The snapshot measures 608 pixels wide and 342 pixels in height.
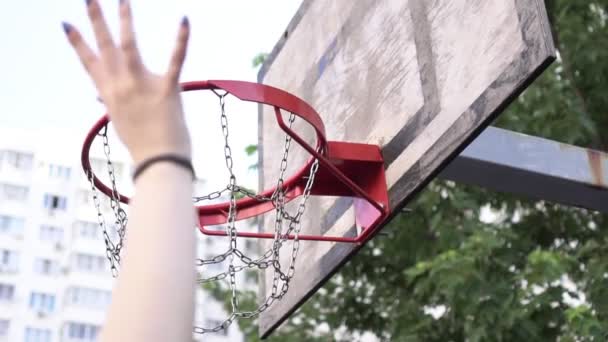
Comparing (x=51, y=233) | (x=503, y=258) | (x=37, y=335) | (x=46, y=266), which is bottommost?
(x=503, y=258)

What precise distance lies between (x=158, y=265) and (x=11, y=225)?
33.2 m

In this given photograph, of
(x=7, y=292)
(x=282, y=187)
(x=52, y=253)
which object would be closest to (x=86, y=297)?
(x=52, y=253)

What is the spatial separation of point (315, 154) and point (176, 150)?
2.14 m

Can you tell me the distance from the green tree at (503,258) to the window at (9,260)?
26.0m

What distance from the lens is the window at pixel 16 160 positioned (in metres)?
34.1

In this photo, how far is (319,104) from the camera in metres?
3.84

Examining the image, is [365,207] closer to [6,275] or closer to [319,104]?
[319,104]

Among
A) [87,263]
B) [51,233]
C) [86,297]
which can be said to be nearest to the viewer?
[86,297]

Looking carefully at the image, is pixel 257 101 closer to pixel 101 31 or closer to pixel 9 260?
pixel 101 31

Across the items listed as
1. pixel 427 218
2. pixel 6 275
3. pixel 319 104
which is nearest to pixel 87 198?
pixel 6 275

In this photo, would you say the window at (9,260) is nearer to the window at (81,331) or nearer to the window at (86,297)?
the window at (86,297)

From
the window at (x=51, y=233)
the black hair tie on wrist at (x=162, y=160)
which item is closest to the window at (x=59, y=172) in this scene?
the window at (x=51, y=233)

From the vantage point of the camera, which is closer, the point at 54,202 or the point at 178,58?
the point at 178,58

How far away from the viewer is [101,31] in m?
1.17
